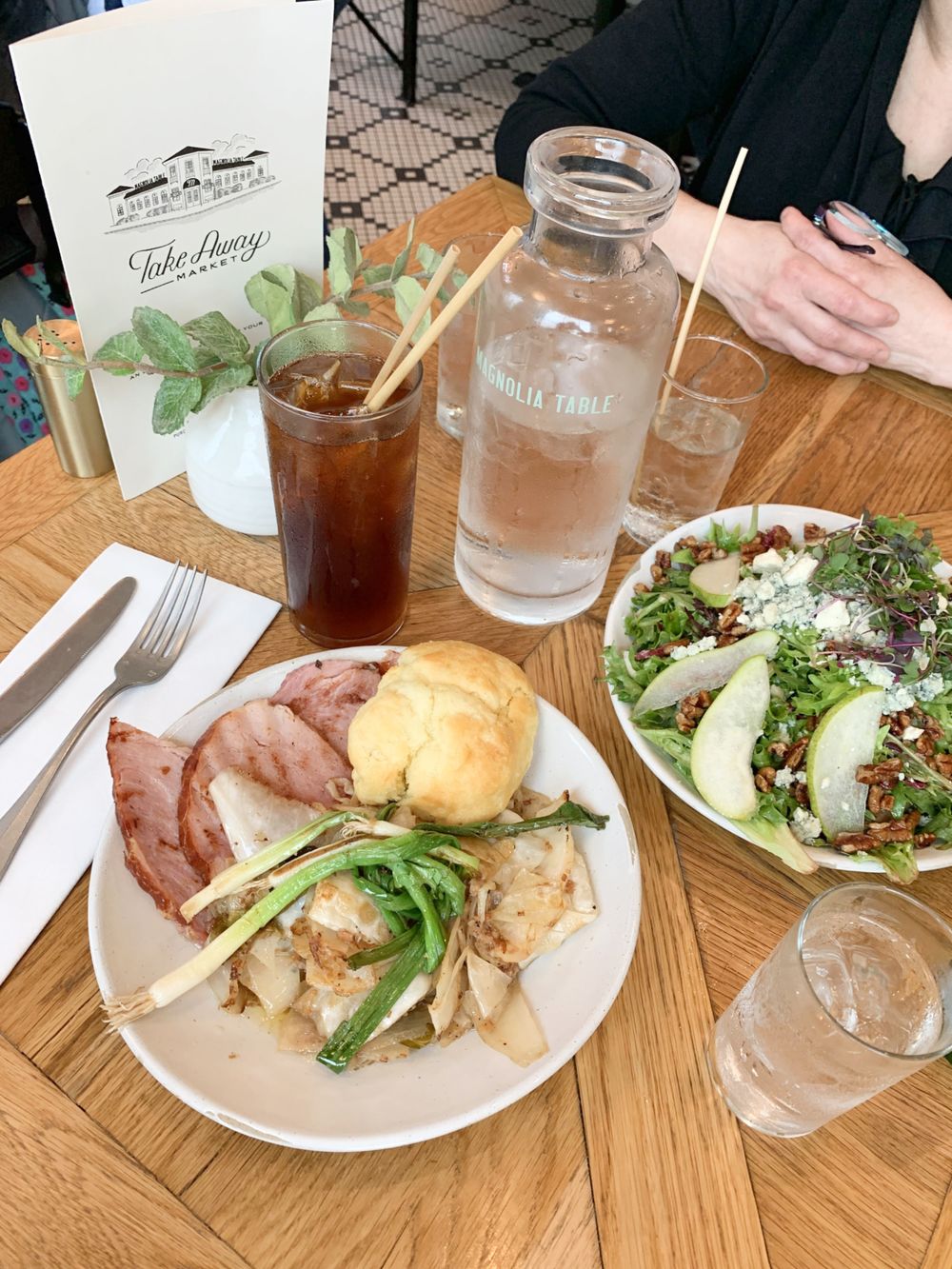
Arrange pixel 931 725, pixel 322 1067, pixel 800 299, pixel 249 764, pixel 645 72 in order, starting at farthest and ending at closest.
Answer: pixel 645 72
pixel 800 299
pixel 931 725
pixel 249 764
pixel 322 1067

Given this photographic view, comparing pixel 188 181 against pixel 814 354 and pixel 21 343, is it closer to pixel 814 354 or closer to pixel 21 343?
pixel 21 343

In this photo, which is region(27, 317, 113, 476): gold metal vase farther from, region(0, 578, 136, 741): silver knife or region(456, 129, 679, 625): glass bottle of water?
region(456, 129, 679, 625): glass bottle of water

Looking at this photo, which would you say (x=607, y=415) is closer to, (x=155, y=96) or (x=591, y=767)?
(x=591, y=767)

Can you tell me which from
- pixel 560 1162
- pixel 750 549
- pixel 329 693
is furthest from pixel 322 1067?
pixel 750 549

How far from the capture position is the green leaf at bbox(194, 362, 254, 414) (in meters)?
0.83

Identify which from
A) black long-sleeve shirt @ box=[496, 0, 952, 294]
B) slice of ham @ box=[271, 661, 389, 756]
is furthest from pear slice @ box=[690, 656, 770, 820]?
black long-sleeve shirt @ box=[496, 0, 952, 294]

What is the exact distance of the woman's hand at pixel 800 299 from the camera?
1218 millimetres

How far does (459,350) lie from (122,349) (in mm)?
362

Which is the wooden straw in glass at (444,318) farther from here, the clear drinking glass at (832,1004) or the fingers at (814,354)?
the fingers at (814,354)

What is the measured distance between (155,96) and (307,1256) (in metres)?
0.82

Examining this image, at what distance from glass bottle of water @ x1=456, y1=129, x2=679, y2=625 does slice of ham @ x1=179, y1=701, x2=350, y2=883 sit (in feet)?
0.97

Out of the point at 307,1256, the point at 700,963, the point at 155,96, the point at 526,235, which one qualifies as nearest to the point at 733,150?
the point at 526,235

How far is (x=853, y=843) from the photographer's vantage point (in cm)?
74

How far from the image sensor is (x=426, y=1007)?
0.63 metres
